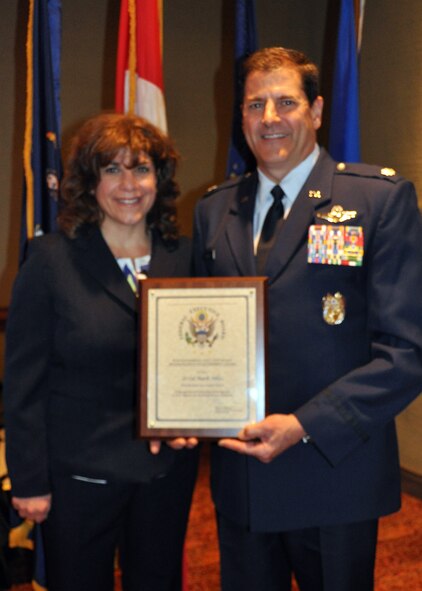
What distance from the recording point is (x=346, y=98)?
228cm

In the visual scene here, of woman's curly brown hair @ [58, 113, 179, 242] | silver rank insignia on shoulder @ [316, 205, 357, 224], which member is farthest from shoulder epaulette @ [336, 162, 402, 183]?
woman's curly brown hair @ [58, 113, 179, 242]

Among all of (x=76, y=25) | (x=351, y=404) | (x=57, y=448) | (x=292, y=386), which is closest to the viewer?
(x=351, y=404)

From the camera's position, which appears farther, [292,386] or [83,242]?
[83,242]

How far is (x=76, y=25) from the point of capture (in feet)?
13.6

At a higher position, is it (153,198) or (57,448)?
(153,198)

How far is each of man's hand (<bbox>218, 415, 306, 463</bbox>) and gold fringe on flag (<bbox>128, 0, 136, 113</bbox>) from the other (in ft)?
3.88

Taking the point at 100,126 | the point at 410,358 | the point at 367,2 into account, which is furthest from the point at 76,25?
the point at 410,358

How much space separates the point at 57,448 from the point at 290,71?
42.4 inches

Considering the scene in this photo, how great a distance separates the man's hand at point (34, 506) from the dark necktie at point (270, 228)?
2.47 feet

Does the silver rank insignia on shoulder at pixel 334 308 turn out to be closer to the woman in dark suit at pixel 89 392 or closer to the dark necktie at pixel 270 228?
the dark necktie at pixel 270 228

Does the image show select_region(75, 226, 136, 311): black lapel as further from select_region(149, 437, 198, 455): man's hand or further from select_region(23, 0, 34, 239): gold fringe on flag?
select_region(23, 0, 34, 239): gold fringe on flag

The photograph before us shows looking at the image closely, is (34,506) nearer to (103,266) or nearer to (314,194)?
(103,266)

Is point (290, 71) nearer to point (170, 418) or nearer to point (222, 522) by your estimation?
point (170, 418)

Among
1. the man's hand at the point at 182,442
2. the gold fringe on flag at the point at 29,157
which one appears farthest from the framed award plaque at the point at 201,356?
the gold fringe on flag at the point at 29,157
